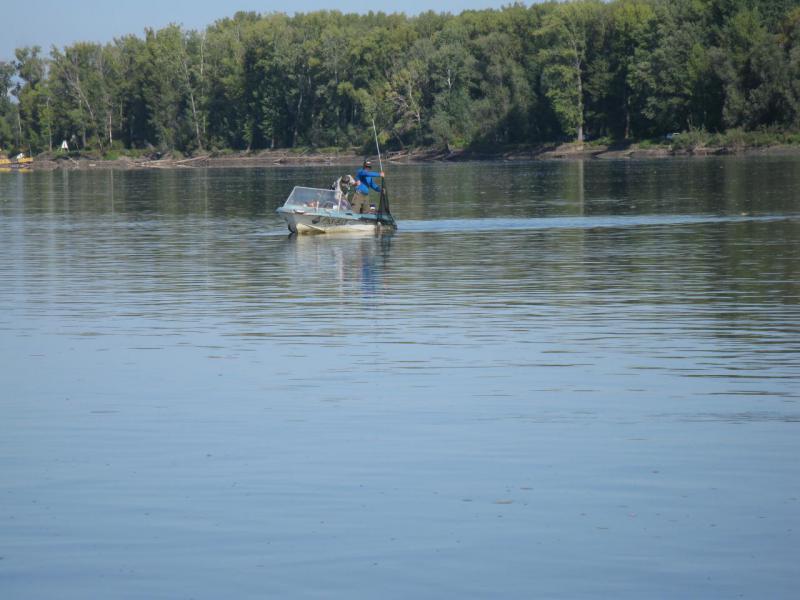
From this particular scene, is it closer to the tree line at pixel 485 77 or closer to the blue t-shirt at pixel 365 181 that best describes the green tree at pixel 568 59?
the tree line at pixel 485 77

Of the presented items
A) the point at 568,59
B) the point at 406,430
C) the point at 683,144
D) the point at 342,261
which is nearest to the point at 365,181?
the point at 342,261

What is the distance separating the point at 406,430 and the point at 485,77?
487 ft

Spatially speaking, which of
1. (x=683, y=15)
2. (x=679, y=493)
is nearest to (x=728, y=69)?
(x=683, y=15)

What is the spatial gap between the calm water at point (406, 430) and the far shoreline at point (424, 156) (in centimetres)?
9769

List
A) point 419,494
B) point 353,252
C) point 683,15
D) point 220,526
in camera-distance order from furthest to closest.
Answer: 1. point 683,15
2. point 353,252
3. point 419,494
4. point 220,526

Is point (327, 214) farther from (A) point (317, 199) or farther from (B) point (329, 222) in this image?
(A) point (317, 199)

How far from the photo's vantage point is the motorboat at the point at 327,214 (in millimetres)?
45875

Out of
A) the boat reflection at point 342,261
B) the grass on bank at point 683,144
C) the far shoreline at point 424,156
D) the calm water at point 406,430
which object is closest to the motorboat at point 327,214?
the boat reflection at point 342,261

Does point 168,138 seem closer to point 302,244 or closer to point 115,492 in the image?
point 302,244

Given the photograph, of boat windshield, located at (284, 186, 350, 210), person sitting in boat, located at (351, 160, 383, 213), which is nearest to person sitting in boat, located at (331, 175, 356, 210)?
boat windshield, located at (284, 186, 350, 210)

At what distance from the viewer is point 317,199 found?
46312 mm

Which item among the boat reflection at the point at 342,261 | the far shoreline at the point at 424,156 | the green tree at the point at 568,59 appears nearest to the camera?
the boat reflection at the point at 342,261

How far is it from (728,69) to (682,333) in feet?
371

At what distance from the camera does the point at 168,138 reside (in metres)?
191
